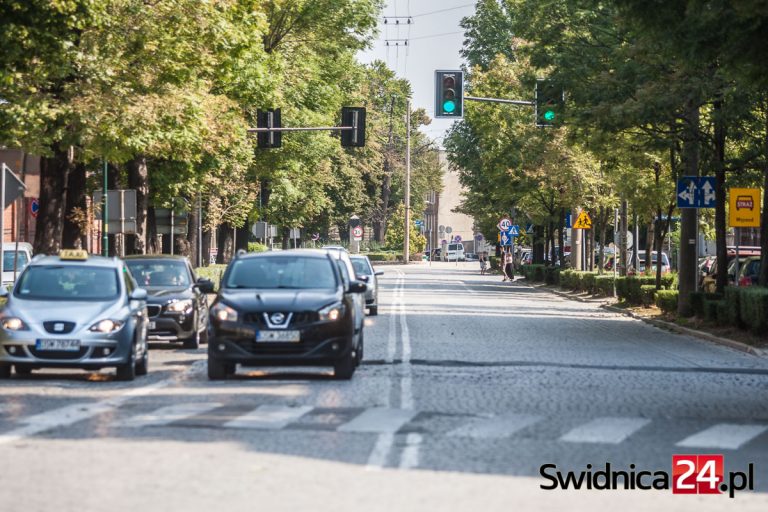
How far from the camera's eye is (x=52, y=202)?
3078 centimetres

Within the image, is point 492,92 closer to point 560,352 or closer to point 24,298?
point 560,352

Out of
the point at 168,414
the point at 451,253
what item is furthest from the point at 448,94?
the point at 451,253

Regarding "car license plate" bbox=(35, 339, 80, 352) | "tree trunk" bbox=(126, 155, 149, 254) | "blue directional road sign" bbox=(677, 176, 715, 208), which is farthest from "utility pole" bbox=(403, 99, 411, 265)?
"car license plate" bbox=(35, 339, 80, 352)

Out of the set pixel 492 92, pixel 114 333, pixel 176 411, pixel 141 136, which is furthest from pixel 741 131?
pixel 492 92

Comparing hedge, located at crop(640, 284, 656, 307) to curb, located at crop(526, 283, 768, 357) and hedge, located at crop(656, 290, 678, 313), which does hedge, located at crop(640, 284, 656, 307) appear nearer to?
curb, located at crop(526, 283, 768, 357)

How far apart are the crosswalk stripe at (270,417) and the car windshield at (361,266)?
2345cm

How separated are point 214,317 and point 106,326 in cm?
131

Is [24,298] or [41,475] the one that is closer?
[41,475]

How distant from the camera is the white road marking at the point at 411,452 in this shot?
10422 mm

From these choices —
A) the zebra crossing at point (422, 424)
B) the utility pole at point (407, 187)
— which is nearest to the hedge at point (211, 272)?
the zebra crossing at point (422, 424)

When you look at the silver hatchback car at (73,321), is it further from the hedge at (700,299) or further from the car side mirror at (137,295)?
the hedge at (700,299)

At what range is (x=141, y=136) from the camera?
29.4 m

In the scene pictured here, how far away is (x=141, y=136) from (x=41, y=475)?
791 inches

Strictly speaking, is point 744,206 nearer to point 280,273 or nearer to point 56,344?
point 280,273
